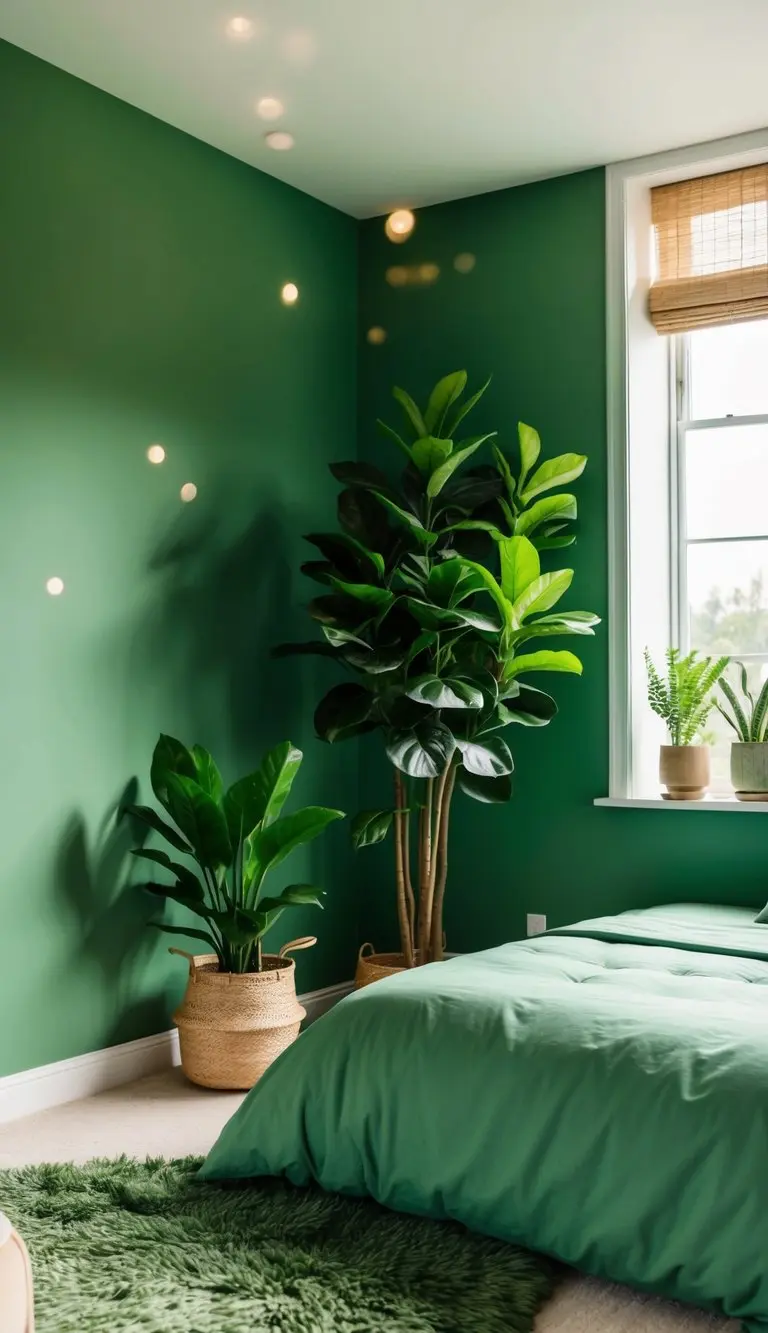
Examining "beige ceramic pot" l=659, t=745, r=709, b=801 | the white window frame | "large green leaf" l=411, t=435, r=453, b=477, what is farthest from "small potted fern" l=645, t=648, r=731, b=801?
"large green leaf" l=411, t=435, r=453, b=477

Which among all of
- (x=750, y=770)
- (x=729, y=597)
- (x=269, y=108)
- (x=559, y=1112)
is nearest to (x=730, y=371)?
(x=729, y=597)

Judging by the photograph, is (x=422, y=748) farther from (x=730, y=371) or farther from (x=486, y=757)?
(x=730, y=371)

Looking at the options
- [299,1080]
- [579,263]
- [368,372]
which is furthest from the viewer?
[368,372]

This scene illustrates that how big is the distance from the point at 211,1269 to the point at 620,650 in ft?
7.69

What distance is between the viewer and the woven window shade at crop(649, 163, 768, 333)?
12.7ft

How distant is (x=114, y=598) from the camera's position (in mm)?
3502

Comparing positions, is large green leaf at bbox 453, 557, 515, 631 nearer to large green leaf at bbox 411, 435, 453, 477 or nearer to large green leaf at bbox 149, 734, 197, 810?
large green leaf at bbox 411, 435, 453, 477

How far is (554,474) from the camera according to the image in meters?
3.81

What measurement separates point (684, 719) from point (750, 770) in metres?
0.25

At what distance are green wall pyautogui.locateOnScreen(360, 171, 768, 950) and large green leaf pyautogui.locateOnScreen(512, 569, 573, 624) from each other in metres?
0.39

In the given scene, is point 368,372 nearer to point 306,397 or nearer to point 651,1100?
point 306,397

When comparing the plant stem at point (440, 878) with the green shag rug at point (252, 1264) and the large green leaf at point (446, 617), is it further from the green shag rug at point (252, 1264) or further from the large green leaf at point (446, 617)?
the green shag rug at point (252, 1264)

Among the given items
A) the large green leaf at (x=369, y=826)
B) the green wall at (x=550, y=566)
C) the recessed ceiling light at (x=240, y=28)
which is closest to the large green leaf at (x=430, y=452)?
the green wall at (x=550, y=566)

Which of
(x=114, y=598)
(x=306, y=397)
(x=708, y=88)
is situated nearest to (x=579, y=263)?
(x=708, y=88)
